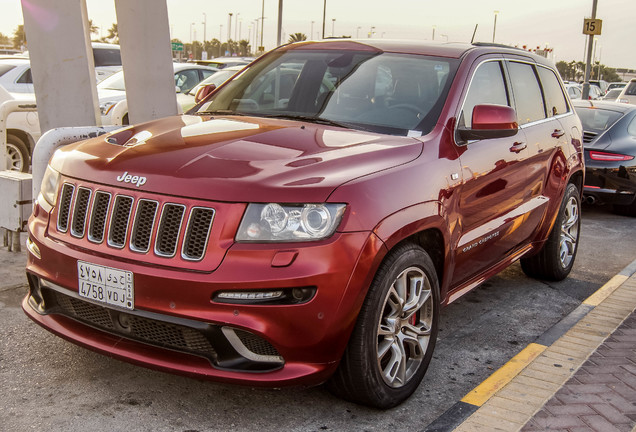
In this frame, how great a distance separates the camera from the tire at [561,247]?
20.3 ft

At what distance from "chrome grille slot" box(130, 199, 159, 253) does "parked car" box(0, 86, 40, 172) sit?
295 inches

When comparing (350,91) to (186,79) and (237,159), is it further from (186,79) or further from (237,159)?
(186,79)

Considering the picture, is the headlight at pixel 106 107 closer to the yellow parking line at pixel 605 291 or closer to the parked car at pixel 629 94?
the yellow parking line at pixel 605 291

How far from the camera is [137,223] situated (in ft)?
11.2

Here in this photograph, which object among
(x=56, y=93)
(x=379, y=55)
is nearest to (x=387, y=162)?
(x=379, y=55)

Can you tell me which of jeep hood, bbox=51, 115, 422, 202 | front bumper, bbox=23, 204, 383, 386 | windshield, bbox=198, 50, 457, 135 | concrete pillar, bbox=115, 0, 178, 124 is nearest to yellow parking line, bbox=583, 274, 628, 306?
windshield, bbox=198, 50, 457, 135

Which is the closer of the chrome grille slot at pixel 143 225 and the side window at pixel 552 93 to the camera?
the chrome grille slot at pixel 143 225

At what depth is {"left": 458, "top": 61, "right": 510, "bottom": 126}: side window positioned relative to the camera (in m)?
4.60

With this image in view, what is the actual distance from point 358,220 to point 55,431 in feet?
5.19

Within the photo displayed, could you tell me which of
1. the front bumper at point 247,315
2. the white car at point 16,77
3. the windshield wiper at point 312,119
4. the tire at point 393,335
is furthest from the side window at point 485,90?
the white car at point 16,77

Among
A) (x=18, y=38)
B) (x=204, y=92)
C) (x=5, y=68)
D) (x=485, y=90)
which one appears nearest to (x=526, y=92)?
(x=485, y=90)

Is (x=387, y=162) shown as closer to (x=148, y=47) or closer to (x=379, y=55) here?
(x=379, y=55)

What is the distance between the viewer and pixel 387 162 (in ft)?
12.3

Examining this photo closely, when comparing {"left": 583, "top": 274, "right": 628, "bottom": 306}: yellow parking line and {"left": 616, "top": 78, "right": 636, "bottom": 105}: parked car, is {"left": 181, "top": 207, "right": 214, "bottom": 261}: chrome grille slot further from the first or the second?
{"left": 616, "top": 78, "right": 636, "bottom": 105}: parked car
